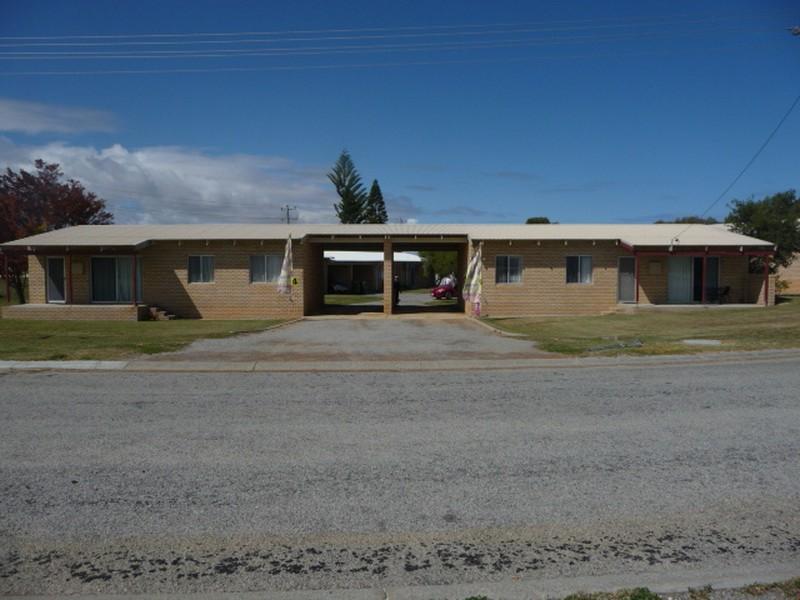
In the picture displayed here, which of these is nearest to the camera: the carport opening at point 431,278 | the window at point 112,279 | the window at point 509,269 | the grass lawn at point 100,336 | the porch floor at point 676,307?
the grass lawn at point 100,336

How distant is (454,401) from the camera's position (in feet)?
32.2

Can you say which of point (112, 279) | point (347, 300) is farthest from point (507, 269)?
point (347, 300)

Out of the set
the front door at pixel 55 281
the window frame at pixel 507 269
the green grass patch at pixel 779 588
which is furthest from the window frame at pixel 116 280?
the green grass patch at pixel 779 588

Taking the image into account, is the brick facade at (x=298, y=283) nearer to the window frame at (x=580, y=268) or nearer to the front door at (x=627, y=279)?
the window frame at (x=580, y=268)

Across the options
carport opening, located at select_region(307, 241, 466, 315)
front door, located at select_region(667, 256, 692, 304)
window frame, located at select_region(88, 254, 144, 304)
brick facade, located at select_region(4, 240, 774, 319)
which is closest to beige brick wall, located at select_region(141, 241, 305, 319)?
brick facade, located at select_region(4, 240, 774, 319)

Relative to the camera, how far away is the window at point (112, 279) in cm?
2898

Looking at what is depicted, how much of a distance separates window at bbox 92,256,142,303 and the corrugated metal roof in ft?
Answer: 2.95

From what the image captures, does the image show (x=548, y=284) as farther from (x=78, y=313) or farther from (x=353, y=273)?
(x=353, y=273)

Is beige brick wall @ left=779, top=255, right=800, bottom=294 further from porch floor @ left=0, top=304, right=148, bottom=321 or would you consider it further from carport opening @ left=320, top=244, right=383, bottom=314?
porch floor @ left=0, top=304, right=148, bottom=321

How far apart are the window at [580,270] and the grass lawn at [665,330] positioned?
8.82 feet

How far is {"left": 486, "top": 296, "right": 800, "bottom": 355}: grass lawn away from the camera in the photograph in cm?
1566

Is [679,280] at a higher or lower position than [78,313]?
higher

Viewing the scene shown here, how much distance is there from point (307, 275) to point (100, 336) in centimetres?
1093

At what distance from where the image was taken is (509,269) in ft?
94.1
